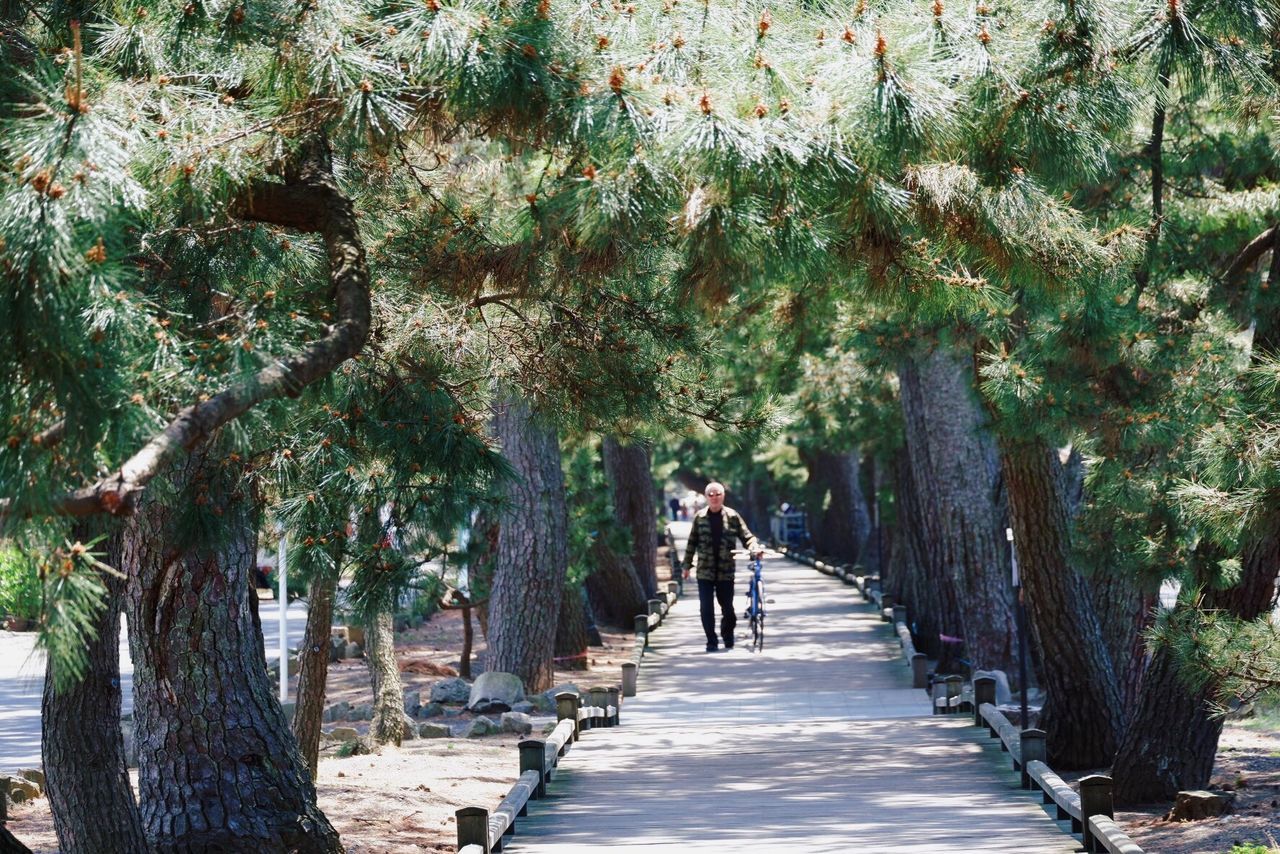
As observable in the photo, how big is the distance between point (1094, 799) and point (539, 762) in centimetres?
371

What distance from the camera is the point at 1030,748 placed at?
9.62 m

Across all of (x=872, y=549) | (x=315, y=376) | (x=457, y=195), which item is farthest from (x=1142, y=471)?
(x=872, y=549)

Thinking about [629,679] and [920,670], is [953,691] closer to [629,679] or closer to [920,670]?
[920,670]

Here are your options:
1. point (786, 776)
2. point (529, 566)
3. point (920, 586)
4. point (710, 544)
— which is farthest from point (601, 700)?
point (920, 586)

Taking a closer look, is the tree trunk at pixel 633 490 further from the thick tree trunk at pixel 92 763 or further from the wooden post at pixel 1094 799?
the thick tree trunk at pixel 92 763

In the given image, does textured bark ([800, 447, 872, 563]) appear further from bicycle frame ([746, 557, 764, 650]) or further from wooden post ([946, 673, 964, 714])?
wooden post ([946, 673, 964, 714])

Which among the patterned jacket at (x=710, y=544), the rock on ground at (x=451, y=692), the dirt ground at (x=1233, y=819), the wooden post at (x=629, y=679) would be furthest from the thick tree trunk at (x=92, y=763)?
the rock on ground at (x=451, y=692)

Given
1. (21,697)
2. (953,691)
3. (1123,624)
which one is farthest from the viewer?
(21,697)

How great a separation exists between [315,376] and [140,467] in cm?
89

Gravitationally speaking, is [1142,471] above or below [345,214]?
below

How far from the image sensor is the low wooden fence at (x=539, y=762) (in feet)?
24.2

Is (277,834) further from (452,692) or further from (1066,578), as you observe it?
(452,692)

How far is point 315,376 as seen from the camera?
427cm

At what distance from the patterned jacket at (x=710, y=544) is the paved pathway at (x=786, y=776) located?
1425 millimetres
